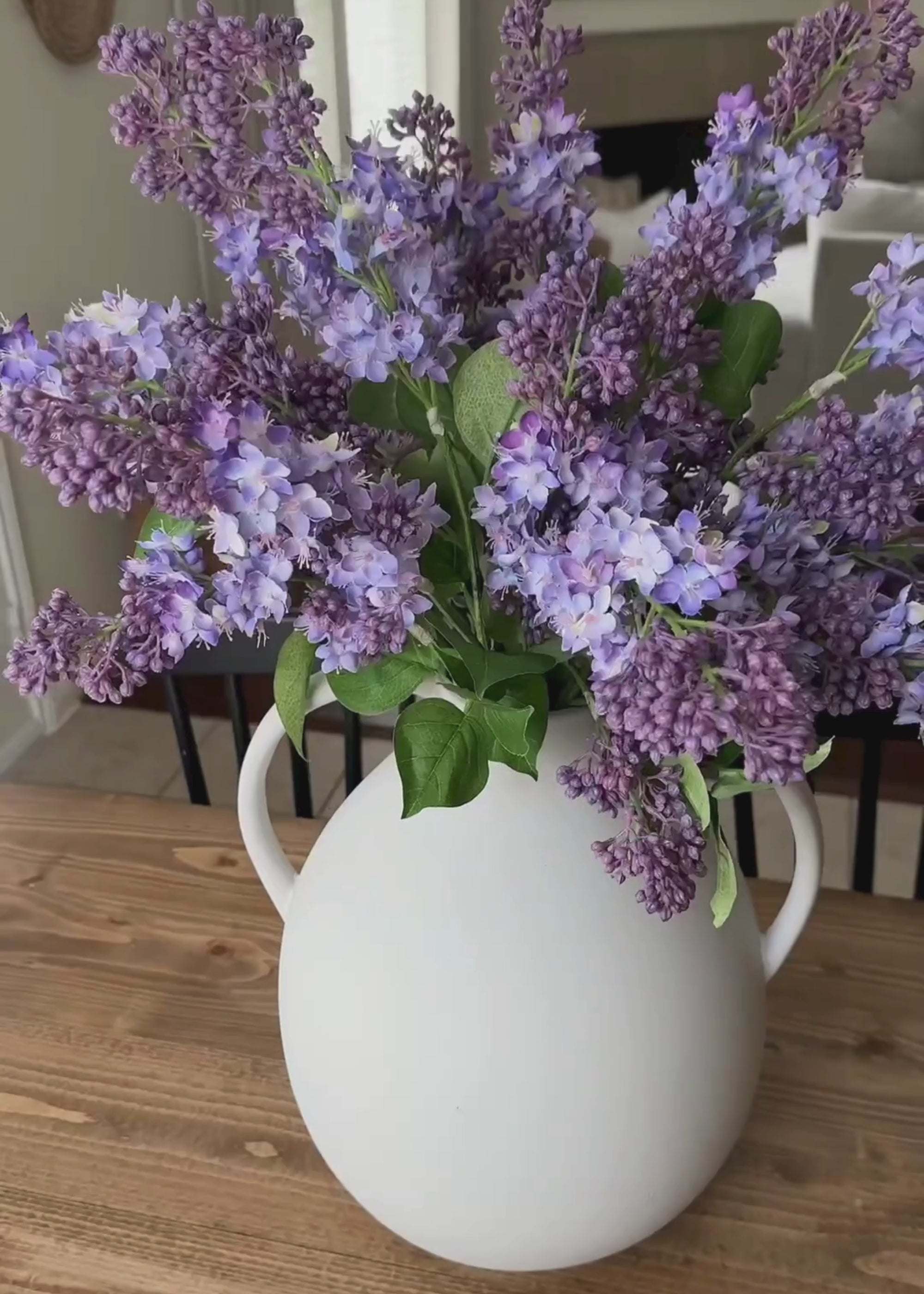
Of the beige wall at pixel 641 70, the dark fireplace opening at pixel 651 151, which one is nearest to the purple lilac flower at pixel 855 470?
the beige wall at pixel 641 70

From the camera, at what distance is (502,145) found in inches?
19.0

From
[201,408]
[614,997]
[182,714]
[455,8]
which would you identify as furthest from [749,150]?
[455,8]

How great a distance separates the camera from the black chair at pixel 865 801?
97cm

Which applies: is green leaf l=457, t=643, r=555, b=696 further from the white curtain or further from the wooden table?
the white curtain

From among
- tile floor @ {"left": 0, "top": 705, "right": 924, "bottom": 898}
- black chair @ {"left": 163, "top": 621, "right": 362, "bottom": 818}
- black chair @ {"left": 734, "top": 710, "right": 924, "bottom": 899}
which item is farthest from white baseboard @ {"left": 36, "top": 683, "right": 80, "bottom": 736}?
black chair @ {"left": 734, "top": 710, "right": 924, "bottom": 899}

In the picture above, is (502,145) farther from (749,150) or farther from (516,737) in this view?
(516,737)

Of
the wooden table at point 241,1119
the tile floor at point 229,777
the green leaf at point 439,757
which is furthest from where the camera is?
the tile floor at point 229,777

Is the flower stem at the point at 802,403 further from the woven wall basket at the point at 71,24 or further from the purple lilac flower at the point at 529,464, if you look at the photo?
the woven wall basket at the point at 71,24

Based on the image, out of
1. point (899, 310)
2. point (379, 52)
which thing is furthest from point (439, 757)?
point (379, 52)

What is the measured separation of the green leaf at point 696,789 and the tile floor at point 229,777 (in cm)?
155

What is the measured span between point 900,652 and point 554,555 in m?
0.14

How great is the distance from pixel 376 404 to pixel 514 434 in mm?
99

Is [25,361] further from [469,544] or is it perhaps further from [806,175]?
[806,175]

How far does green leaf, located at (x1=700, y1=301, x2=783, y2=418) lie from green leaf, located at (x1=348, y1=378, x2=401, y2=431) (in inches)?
4.8
